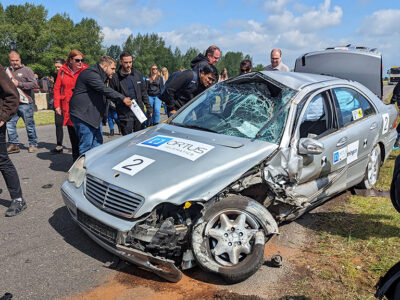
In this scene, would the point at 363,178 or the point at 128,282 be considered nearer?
the point at 128,282

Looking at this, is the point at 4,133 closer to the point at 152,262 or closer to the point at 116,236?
the point at 116,236

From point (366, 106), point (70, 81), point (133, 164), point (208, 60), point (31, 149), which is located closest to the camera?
point (133, 164)

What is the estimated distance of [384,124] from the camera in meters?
5.11

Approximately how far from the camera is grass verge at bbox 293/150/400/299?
297 centimetres

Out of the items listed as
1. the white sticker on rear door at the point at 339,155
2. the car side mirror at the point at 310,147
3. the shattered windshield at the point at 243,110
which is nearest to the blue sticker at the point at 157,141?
the shattered windshield at the point at 243,110

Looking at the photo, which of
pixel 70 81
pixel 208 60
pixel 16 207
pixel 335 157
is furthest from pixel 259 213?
pixel 70 81

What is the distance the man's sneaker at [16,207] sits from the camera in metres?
4.23

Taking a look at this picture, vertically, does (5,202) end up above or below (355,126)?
below

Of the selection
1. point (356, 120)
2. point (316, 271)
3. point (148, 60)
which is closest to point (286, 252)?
point (316, 271)

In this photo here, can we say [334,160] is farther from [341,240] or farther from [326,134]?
[341,240]

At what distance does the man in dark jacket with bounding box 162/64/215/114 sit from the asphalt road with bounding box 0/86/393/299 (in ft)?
7.38

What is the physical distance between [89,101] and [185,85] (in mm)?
1515

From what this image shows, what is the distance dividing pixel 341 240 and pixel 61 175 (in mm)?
4376

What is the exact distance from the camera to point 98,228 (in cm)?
301
